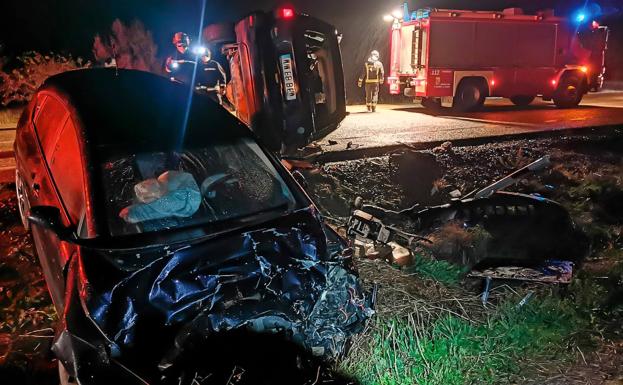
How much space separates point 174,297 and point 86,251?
1.49 feet

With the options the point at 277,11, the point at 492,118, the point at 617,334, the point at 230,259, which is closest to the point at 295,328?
the point at 230,259

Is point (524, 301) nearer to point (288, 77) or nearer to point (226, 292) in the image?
point (226, 292)

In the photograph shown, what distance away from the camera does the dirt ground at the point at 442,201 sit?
3002 mm

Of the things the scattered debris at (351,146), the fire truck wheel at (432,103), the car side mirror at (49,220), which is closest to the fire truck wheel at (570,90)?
the fire truck wheel at (432,103)

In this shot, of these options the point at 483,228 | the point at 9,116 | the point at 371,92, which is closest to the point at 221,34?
the point at 483,228

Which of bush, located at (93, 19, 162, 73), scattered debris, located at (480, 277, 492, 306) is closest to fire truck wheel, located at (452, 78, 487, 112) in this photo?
bush, located at (93, 19, 162, 73)

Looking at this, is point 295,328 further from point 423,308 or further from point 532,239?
point 532,239

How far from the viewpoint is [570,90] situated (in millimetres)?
13938

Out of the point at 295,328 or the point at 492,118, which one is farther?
the point at 492,118

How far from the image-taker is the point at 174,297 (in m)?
2.31

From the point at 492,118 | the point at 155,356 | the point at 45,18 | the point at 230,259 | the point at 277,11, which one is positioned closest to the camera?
the point at 155,356

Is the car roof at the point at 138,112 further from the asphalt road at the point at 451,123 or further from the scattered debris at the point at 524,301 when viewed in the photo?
the asphalt road at the point at 451,123

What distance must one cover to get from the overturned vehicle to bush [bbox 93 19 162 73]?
1351 cm

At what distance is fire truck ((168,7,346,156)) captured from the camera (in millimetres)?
5781
